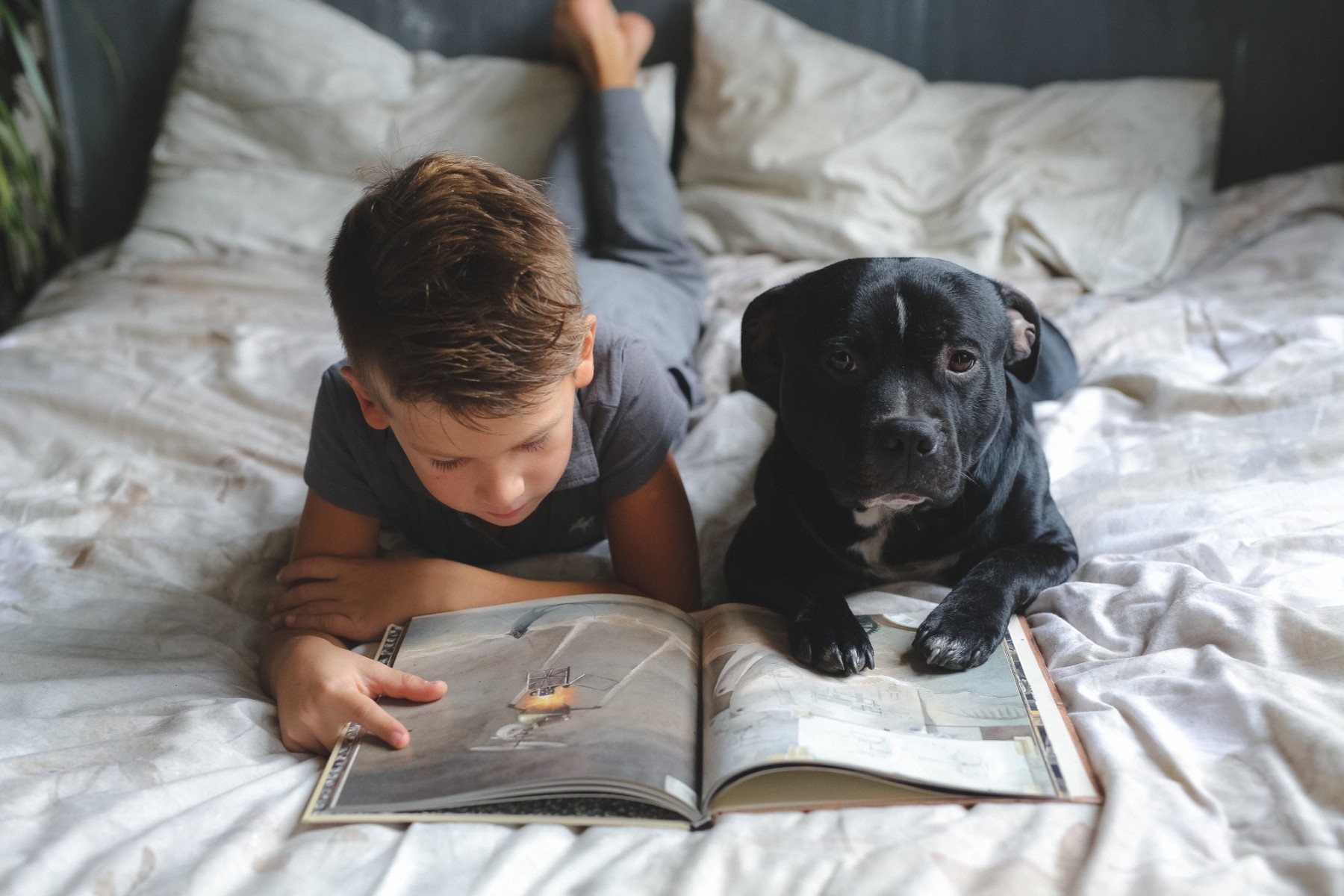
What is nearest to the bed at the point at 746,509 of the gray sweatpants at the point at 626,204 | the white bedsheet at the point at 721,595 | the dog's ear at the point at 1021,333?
the white bedsheet at the point at 721,595

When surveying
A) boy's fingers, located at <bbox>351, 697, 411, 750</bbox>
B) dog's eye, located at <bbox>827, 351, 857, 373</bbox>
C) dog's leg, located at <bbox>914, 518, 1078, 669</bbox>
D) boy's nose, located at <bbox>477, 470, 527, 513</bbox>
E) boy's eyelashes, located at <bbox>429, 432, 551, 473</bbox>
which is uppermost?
dog's eye, located at <bbox>827, 351, 857, 373</bbox>

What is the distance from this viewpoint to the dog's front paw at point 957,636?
1035mm

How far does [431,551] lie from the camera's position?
1.41m

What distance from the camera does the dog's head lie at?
1.11 metres

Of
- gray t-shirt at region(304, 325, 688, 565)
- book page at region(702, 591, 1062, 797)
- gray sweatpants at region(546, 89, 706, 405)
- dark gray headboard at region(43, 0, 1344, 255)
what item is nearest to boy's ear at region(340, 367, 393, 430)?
gray t-shirt at region(304, 325, 688, 565)

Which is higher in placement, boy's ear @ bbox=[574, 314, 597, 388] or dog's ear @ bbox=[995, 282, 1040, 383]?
boy's ear @ bbox=[574, 314, 597, 388]

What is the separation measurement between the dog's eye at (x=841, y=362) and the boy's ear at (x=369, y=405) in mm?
452

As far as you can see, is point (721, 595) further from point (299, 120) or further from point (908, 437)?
point (299, 120)

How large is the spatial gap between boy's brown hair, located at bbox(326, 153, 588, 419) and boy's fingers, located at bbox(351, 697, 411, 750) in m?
0.27

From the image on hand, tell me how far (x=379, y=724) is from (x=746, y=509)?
26.0 inches

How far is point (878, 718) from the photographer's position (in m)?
0.96

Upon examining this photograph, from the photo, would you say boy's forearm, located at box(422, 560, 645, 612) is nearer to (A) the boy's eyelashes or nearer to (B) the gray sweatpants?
(A) the boy's eyelashes

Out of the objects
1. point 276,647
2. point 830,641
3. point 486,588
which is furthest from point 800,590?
point 276,647

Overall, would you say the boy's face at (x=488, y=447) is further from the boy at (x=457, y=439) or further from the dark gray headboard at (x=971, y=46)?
the dark gray headboard at (x=971, y=46)
